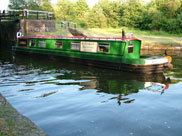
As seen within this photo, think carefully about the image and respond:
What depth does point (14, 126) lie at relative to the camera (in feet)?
14.9

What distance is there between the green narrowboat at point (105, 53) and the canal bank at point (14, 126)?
8088mm

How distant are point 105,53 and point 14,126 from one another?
9.42m

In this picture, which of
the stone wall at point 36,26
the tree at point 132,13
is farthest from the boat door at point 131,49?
the tree at point 132,13

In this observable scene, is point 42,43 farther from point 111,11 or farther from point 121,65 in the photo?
point 111,11

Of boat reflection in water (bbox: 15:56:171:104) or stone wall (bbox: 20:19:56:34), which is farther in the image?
stone wall (bbox: 20:19:56:34)

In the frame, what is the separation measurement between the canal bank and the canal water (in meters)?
0.66

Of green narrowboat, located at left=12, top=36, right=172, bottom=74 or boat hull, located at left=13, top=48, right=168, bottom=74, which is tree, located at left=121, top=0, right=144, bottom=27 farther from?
boat hull, located at left=13, top=48, right=168, bottom=74

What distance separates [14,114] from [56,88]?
156 inches

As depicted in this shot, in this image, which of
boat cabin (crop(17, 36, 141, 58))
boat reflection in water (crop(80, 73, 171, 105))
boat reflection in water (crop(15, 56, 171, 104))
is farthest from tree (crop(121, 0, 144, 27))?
boat reflection in water (crop(80, 73, 171, 105))

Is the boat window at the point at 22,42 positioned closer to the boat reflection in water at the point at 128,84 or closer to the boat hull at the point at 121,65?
the boat hull at the point at 121,65

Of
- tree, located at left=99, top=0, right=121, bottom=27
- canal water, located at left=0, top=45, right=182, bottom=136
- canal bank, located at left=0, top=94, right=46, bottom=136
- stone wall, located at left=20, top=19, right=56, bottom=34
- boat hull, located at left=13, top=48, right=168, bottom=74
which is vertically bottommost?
Answer: canal water, located at left=0, top=45, right=182, bottom=136

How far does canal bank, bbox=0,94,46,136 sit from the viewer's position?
4.25 meters

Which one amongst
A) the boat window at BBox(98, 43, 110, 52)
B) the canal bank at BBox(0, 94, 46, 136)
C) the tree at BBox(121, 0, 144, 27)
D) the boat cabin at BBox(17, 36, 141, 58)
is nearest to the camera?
the canal bank at BBox(0, 94, 46, 136)

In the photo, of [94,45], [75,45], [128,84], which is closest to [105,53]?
[94,45]
